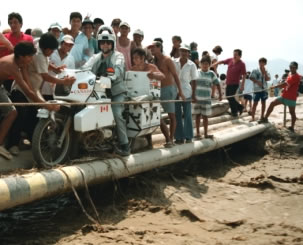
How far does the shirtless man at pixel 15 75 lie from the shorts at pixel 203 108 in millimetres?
3739

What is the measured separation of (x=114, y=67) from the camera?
5840 millimetres

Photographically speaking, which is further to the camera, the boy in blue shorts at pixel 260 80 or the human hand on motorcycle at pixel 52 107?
the boy in blue shorts at pixel 260 80

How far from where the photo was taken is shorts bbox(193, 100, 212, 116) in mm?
8133

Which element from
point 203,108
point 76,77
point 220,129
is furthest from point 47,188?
point 220,129

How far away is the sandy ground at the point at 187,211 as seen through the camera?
4.93 metres

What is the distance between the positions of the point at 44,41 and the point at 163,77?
2016 mm

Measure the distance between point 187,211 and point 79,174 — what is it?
5.48ft

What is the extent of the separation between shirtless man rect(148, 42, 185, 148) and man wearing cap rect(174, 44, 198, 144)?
365 mm

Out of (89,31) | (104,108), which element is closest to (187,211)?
(104,108)

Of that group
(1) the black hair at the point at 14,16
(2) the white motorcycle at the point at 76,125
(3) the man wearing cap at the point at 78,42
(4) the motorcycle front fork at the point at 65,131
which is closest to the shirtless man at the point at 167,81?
(3) the man wearing cap at the point at 78,42

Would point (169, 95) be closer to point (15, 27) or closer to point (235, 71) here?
point (15, 27)

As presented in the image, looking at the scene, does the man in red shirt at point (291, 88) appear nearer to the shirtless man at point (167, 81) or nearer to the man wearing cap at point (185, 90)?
the man wearing cap at point (185, 90)

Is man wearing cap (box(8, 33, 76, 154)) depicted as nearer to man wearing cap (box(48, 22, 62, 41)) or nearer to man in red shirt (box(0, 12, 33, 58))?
man in red shirt (box(0, 12, 33, 58))

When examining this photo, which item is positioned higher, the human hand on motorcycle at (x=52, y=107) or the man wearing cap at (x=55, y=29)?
the man wearing cap at (x=55, y=29)
